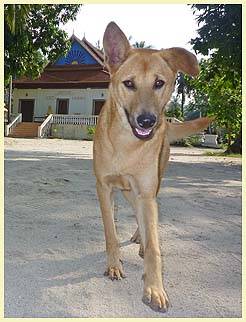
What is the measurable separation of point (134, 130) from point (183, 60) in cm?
77

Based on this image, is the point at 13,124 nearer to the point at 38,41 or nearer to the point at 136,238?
the point at 38,41

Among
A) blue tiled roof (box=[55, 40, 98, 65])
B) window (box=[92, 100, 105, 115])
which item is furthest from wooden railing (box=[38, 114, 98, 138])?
blue tiled roof (box=[55, 40, 98, 65])

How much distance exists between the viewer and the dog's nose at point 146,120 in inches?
126

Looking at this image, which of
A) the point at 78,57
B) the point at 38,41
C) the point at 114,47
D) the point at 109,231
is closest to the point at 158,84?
the point at 114,47

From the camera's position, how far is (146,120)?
3199mm

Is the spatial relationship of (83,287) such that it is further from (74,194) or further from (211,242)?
(74,194)

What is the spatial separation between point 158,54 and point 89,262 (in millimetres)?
1747

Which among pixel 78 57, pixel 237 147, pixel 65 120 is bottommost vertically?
pixel 237 147

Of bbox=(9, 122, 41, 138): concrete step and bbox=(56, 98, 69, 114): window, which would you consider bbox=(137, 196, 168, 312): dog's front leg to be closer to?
bbox=(9, 122, 41, 138): concrete step

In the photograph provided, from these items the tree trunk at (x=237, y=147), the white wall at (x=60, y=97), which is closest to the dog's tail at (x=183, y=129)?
the tree trunk at (x=237, y=147)

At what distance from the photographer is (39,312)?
8.93 feet

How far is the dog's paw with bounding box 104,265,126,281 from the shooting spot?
333 centimetres

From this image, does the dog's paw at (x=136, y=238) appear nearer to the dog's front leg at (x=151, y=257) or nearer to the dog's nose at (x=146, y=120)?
the dog's front leg at (x=151, y=257)

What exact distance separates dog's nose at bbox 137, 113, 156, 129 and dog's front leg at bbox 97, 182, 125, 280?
64 centimetres
